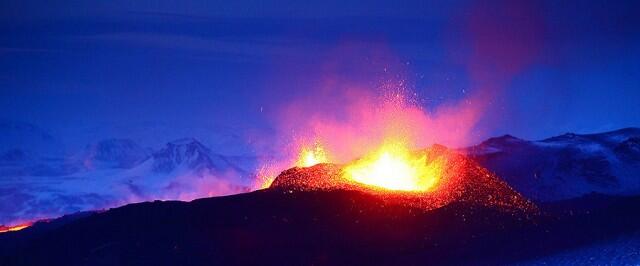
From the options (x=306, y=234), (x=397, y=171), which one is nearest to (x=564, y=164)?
(x=397, y=171)

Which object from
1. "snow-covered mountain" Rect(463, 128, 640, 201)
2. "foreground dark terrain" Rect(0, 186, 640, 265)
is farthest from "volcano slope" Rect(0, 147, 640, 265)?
"snow-covered mountain" Rect(463, 128, 640, 201)

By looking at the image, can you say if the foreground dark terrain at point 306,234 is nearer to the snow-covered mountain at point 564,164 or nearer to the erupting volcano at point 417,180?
the erupting volcano at point 417,180

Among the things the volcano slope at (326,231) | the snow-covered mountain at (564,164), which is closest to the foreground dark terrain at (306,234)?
the volcano slope at (326,231)

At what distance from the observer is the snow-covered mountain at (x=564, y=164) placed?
11119 centimetres

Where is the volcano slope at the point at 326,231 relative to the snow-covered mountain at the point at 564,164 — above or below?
below

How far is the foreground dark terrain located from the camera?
72.0 m

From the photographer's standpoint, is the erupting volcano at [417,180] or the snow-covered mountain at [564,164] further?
the snow-covered mountain at [564,164]

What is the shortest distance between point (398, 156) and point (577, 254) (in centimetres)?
4951

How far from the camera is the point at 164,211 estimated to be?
8688 centimetres

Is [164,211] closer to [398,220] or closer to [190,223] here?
[190,223]

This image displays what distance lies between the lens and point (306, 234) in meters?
76.8

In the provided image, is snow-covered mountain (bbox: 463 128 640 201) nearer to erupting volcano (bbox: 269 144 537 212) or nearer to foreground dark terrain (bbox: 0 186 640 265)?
erupting volcano (bbox: 269 144 537 212)

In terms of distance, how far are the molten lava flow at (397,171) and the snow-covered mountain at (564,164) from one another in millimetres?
13581

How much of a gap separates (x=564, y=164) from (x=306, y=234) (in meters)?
66.2
